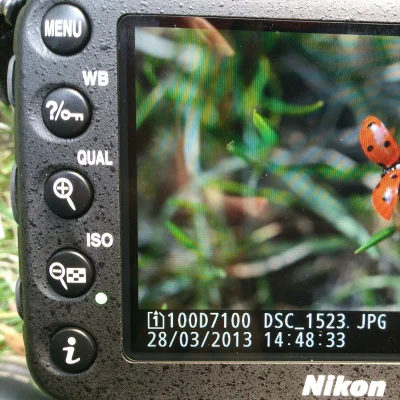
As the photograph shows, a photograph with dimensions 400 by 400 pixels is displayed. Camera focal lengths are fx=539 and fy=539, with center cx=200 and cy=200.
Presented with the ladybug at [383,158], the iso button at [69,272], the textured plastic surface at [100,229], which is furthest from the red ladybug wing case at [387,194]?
the iso button at [69,272]

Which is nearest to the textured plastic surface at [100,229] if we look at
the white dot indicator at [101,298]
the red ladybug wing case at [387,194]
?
the white dot indicator at [101,298]

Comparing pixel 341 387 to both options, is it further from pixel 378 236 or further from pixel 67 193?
pixel 67 193

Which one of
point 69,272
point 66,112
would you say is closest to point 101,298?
point 69,272

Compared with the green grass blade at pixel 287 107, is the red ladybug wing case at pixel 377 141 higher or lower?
lower

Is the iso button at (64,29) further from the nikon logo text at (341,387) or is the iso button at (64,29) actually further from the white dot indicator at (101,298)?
the nikon logo text at (341,387)

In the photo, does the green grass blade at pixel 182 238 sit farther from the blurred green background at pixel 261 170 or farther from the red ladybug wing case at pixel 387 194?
the red ladybug wing case at pixel 387 194

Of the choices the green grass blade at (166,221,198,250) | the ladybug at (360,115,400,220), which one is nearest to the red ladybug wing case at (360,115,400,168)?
the ladybug at (360,115,400,220)

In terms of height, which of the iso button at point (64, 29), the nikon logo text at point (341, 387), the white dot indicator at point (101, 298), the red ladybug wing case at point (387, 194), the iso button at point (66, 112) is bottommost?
the nikon logo text at point (341, 387)

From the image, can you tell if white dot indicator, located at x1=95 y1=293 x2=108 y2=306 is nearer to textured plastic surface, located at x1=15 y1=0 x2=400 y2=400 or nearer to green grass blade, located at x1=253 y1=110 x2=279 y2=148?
textured plastic surface, located at x1=15 y1=0 x2=400 y2=400
